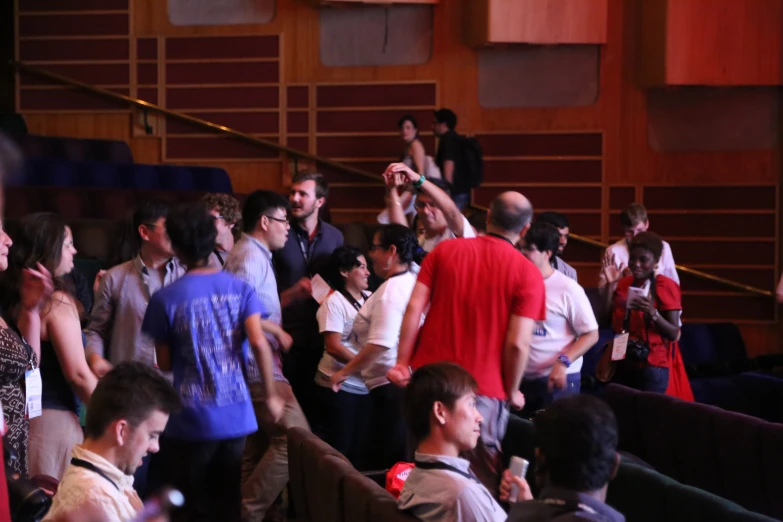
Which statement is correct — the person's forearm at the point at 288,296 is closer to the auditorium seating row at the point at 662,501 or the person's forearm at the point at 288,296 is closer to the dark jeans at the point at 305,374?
the dark jeans at the point at 305,374

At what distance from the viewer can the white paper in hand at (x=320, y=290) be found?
407 cm

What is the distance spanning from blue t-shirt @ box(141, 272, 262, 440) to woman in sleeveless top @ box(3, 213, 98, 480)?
0.24 m

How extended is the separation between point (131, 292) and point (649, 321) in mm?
2323

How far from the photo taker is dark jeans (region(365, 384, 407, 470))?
3.90m

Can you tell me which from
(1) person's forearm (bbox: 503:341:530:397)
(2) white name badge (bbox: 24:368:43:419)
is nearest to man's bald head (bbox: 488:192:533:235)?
(1) person's forearm (bbox: 503:341:530:397)

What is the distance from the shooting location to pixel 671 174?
26.1 feet

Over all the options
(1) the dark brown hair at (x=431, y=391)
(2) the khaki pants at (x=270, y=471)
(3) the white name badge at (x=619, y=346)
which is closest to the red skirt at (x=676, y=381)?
(3) the white name badge at (x=619, y=346)

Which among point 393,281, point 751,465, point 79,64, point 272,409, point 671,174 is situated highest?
point 79,64

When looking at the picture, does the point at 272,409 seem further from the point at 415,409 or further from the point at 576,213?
the point at 576,213

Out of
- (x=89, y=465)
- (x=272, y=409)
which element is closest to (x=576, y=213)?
(x=272, y=409)

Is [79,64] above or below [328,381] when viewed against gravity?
above

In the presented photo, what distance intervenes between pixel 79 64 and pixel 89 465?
24.8 feet

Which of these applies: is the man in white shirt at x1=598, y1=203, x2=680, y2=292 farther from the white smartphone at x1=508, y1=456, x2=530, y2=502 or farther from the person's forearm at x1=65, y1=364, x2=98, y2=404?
the white smartphone at x1=508, y1=456, x2=530, y2=502

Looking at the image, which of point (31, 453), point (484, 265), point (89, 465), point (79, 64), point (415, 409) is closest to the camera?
point (89, 465)
